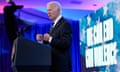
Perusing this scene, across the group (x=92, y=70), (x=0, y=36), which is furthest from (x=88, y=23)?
(x=0, y=36)

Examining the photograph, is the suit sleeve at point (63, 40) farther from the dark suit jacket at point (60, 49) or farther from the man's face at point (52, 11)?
the man's face at point (52, 11)

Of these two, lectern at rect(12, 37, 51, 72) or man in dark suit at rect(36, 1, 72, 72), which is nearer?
lectern at rect(12, 37, 51, 72)

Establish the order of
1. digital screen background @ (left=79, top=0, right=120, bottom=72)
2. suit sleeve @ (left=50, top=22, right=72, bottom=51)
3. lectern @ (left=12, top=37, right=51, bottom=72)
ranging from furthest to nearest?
1. digital screen background @ (left=79, top=0, right=120, bottom=72)
2. suit sleeve @ (left=50, top=22, right=72, bottom=51)
3. lectern @ (left=12, top=37, right=51, bottom=72)

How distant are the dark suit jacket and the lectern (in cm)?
21

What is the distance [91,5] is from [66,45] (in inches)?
221

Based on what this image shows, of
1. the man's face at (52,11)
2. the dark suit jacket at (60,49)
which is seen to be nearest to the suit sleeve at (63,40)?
the dark suit jacket at (60,49)

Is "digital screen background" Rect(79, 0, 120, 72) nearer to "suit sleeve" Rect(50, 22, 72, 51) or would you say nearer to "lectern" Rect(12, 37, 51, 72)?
"suit sleeve" Rect(50, 22, 72, 51)

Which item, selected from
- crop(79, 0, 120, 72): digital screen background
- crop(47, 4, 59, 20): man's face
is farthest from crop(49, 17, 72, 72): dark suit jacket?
crop(79, 0, 120, 72): digital screen background

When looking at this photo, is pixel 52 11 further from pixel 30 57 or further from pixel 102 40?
pixel 102 40

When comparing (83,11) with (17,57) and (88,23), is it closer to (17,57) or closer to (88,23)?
(88,23)

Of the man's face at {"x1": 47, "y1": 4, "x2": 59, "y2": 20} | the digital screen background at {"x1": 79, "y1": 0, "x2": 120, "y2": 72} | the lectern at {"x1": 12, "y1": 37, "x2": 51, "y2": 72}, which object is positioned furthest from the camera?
the digital screen background at {"x1": 79, "y1": 0, "x2": 120, "y2": 72}

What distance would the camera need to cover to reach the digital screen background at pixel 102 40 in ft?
11.1

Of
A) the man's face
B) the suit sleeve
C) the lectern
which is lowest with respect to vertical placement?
the lectern

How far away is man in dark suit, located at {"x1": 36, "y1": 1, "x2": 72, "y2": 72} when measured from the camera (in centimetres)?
208
